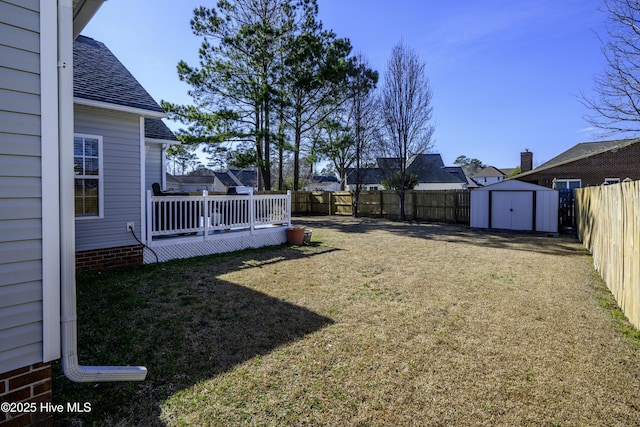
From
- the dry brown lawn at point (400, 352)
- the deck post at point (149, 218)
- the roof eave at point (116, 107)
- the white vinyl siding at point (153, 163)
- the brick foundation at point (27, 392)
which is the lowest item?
the dry brown lawn at point (400, 352)

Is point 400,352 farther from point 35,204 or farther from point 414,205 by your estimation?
point 414,205

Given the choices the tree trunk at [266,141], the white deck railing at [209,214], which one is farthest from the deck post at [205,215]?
the tree trunk at [266,141]

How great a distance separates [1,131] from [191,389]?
2213mm

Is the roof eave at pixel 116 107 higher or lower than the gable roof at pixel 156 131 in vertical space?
lower

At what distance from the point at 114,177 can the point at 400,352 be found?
6217 mm

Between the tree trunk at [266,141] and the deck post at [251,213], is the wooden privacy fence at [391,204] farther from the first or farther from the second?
the deck post at [251,213]

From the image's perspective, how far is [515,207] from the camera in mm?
13500

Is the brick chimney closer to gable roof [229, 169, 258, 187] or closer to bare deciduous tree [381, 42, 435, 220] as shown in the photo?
bare deciduous tree [381, 42, 435, 220]

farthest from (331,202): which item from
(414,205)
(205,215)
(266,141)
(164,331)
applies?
(164,331)

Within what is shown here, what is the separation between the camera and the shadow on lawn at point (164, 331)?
2539 millimetres

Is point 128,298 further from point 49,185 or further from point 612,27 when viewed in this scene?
point 612,27

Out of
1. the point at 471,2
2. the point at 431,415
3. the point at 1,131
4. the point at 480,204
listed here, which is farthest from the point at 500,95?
the point at 1,131

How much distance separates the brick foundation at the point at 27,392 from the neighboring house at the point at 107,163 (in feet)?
15.7

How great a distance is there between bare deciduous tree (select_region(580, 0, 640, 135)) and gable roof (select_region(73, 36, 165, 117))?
10270mm
